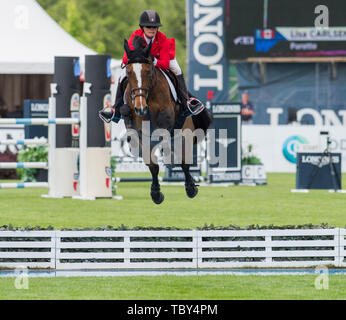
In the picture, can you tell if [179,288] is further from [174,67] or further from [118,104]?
[174,67]

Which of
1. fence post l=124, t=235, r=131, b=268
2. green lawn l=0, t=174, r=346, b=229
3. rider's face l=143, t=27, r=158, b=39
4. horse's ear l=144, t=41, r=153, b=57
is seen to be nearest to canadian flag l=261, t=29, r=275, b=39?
green lawn l=0, t=174, r=346, b=229

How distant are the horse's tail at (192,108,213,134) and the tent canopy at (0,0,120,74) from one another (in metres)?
19.0

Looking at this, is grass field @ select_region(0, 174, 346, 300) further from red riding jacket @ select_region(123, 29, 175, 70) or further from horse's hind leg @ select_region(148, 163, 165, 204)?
red riding jacket @ select_region(123, 29, 175, 70)

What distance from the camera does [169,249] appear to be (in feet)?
46.8

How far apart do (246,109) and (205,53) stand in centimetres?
323

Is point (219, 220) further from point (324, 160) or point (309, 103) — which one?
point (309, 103)

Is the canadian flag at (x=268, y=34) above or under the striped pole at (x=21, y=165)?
above

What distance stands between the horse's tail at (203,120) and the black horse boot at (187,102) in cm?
43

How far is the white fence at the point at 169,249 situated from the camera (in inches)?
551

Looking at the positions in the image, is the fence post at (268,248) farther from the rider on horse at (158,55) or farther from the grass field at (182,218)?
the rider on horse at (158,55)

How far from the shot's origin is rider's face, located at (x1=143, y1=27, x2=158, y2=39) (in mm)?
10773

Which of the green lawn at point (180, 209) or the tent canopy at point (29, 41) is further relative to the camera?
the tent canopy at point (29, 41)

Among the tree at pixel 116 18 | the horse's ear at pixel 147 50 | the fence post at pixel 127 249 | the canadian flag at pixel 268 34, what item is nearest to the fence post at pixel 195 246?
the fence post at pixel 127 249
